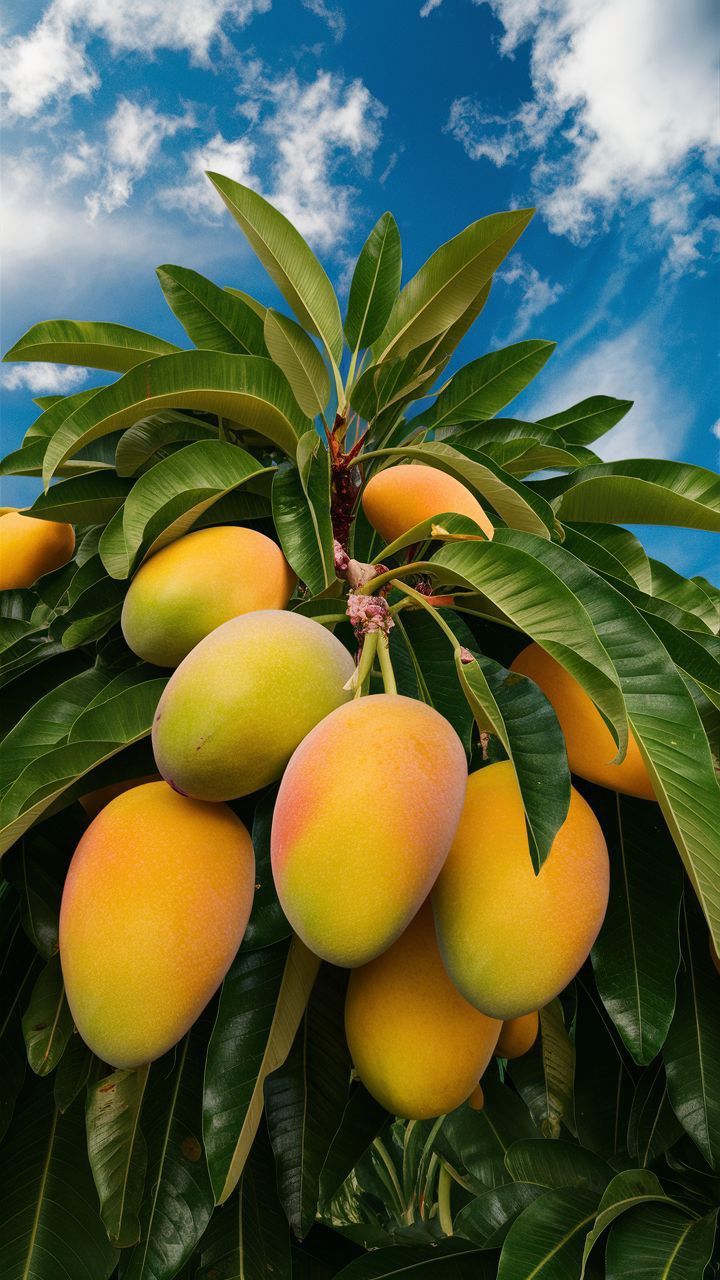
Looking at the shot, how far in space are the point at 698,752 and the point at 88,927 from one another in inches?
21.6

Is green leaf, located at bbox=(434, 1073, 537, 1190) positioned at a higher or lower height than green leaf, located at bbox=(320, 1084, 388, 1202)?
lower

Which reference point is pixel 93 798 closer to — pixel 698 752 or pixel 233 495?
pixel 233 495

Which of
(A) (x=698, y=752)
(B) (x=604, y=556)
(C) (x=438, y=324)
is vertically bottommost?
(A) (x=698, y=752)

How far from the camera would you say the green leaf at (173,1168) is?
40.4 inches

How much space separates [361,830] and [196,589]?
1.13 ft

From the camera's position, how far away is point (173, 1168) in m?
1.08

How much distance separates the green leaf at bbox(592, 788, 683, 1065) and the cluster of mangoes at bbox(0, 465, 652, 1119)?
0.18 m

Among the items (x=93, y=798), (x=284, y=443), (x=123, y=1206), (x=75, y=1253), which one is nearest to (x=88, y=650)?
(x=93, y=798)

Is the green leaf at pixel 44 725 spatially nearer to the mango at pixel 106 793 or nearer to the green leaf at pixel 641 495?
the mango at pixel 106 793

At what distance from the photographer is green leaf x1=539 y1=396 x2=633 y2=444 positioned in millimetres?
1608

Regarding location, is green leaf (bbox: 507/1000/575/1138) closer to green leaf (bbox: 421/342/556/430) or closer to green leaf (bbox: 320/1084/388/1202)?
green leaf (bbox: 320/1084/388/1202)

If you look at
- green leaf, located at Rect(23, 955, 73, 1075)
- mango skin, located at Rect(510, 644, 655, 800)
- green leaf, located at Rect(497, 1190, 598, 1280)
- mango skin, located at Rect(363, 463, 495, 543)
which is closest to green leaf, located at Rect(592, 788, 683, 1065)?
mango skin, located at Rect(510, 644, 655, 800)

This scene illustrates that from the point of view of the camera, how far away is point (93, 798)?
1.06 meters

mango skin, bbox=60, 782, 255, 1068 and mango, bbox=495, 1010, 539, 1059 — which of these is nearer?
mango skin, bbox=60, 782, 255, 1068
